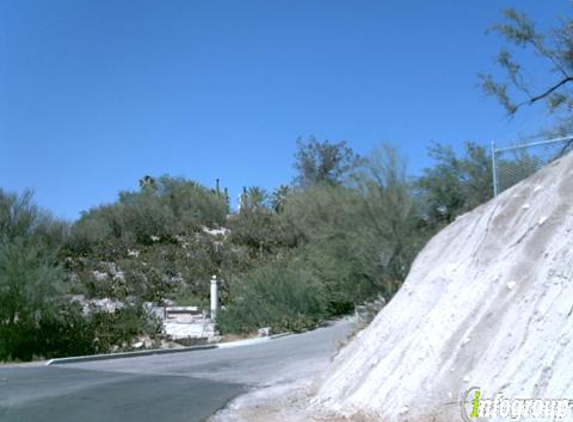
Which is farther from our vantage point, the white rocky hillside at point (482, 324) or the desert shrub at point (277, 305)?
the desert shrub at point (277, 305)

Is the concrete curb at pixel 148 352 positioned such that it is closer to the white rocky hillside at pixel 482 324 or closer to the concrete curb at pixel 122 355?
the concrete curb at pixel 122 355

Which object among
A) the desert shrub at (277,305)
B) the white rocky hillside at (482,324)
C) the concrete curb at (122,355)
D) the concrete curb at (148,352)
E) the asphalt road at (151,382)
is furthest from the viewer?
the desert shrub at (277,305)

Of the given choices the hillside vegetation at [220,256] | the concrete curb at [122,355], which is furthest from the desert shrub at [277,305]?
the concrete curb at [122,355]

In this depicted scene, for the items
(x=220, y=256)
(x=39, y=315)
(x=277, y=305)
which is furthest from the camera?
(x=220, y=256)

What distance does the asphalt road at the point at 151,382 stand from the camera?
12.0 metres

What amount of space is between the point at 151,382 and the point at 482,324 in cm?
965

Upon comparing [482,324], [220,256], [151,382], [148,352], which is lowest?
[151,382]

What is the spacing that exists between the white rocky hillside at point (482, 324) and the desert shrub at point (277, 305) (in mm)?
20984

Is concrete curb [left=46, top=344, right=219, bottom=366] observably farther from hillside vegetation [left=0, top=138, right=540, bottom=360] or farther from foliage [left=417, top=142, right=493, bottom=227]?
foliage [left=417, top=142, right=493, bottom=227]

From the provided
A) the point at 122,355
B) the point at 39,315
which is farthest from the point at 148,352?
the point at 39,315

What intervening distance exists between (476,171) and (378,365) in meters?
18.9

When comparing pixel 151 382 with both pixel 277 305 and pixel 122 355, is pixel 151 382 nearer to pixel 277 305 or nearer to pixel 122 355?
pixel 122 355

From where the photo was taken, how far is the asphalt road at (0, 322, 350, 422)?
11969 millimetres

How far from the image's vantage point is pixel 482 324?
32.3ft
